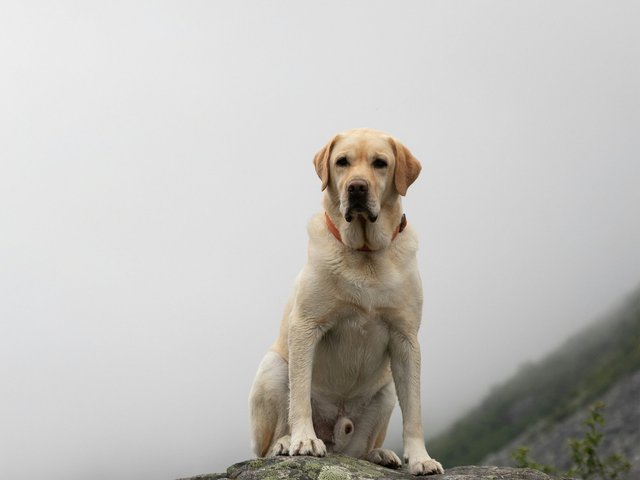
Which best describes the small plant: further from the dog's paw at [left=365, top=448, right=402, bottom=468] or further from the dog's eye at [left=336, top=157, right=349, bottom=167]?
the dog's eye at [left=336, top=157, right=349, bottom=167]

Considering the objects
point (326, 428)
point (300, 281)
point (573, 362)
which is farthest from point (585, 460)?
point (573, 362)

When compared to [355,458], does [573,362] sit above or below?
above

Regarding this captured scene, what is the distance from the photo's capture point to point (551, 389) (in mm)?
165000

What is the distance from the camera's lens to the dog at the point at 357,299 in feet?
35.4

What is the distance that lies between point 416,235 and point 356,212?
1276 millimetres

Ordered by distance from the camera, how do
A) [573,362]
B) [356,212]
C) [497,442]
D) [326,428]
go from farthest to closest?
[573,362] → [497,442] → [326,428] → [356,212]

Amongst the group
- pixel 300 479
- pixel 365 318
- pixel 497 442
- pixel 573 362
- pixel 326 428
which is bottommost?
pixel 300 479

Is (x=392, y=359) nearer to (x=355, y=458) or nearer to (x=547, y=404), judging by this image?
(x=355, y=458)

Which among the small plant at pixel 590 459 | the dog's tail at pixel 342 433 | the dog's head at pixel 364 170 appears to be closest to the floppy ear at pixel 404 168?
the dog's head at pixel 364 170

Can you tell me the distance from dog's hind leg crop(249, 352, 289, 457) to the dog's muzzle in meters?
2.12

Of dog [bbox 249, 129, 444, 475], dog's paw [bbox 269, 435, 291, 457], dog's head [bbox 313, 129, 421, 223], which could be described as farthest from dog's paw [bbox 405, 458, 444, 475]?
dog's head [bbox 313, 129, 421, 223]

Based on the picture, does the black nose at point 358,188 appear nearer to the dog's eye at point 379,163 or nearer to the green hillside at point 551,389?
the dog's eye at point 379,163

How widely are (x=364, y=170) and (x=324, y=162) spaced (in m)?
0.52

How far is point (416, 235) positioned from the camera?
1176 centimetres
